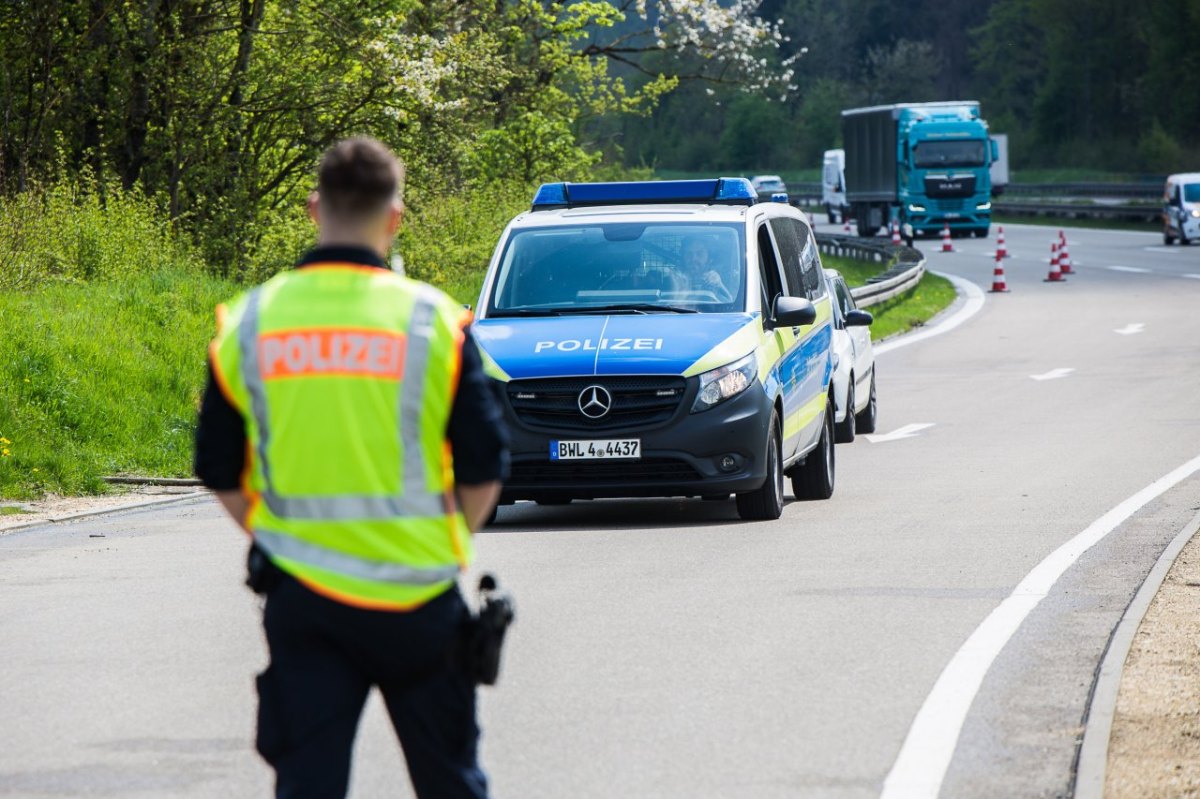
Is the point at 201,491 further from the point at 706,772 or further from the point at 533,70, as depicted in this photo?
the point at 533,70

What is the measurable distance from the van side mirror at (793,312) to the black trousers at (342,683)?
8.31 m

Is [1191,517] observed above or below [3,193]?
below

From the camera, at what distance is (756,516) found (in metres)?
12.2

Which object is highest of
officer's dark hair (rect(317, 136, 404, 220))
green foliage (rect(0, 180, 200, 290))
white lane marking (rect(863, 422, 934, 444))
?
officer's dark hair (rect(317, 136, 404, 220))

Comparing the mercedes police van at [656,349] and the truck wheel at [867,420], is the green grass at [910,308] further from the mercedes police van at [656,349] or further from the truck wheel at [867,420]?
the mercedes police van at [656,349]

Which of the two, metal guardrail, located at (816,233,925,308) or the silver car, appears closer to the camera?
the silver car

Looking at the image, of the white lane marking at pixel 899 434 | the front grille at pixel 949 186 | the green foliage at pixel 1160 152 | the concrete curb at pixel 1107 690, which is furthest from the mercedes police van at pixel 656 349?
the green foliage at pixel 1160 152

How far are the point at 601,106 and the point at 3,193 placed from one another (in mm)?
20204

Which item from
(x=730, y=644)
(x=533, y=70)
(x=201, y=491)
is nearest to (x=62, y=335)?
(x=201, y=491)

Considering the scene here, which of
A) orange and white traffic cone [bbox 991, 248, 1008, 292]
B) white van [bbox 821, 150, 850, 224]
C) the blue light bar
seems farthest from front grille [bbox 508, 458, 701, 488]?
white van [bbox 821, 150, 850, 224]

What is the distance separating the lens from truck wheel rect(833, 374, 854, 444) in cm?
1711

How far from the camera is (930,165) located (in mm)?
56969

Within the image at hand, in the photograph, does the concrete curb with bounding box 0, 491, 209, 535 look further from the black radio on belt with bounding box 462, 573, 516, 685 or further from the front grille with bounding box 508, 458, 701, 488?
the black radio on belt with bounding box 462, 573, 516, 685

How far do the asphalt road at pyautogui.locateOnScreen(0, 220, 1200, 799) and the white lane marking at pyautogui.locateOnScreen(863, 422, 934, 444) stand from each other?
99 centimetres
